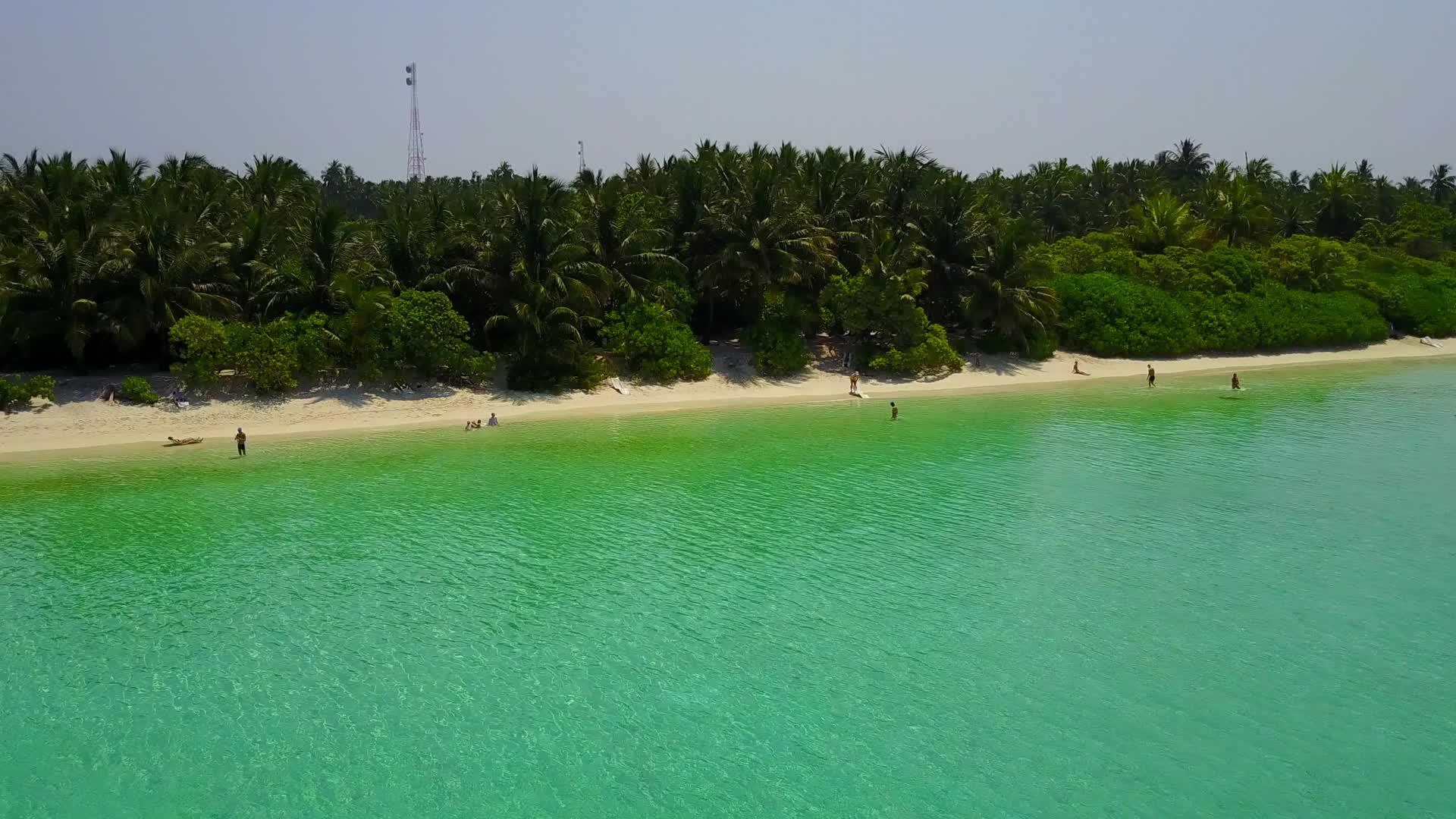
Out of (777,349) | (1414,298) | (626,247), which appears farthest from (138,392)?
(1414,298)

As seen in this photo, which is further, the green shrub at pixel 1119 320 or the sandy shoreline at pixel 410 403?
the green shrub at pixel 1119 320

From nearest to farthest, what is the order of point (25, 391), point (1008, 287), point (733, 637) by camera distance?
1. point (733, 637)
2. point (25, 391)
3. point (1008, 287)

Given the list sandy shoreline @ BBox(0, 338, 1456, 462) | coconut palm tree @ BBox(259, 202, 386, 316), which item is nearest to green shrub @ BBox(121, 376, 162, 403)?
sandy shoreline @ BBox(0, 338, 1456, 462)

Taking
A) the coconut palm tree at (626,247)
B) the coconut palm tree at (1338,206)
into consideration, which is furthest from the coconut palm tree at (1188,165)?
the coconut palm tree at (626,247)

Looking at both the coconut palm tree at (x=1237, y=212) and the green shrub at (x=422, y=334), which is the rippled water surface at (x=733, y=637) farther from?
the coconut palm tree at (x=1237, y=212)

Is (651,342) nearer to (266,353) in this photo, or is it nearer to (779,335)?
(779,335)

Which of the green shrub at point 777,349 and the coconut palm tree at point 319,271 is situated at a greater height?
the coconut palm tree at point 319,271

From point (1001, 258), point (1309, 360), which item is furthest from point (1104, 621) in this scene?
point (1309, 360)

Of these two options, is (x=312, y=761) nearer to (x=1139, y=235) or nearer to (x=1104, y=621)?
(x=1104, y=621)
